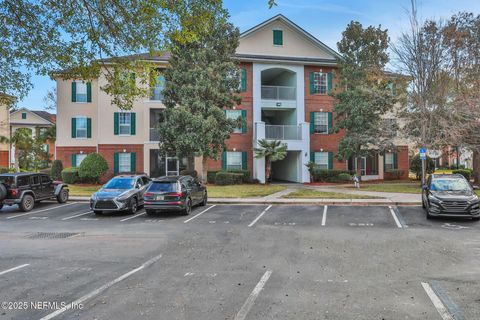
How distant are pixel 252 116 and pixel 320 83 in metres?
6.61

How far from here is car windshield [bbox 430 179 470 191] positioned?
1319 cm

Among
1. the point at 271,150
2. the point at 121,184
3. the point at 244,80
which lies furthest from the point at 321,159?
the point at 121,184

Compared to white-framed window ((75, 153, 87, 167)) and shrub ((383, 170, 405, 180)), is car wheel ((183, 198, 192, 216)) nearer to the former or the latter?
white-framed window ((75, 153, 87, 167))

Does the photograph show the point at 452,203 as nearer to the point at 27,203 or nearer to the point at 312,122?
the point at 312,122

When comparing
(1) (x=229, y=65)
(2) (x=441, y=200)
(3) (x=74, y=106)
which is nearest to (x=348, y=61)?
(1) (x=229, y=65)

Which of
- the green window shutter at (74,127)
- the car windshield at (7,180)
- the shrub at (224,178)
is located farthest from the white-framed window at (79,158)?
the car windshield at (7,180)

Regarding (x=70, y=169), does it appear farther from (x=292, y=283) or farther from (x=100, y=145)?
(x=292, y=283)

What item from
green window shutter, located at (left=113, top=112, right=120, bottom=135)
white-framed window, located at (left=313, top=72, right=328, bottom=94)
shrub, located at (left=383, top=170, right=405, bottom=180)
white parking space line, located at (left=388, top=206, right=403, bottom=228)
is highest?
white-framed window, located at (left=313, top=72, right=328, bottom=94)

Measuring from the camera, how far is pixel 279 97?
29156 mm

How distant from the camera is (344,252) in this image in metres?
8.30

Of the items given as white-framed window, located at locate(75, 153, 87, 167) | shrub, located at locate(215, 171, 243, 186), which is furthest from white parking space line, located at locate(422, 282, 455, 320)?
white-framed window, located at locate(75, 153, 87, 167)

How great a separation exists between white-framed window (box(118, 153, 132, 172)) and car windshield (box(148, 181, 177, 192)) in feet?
48.8

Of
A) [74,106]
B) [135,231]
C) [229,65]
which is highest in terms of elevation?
[229,65]

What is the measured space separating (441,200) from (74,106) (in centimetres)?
2727
